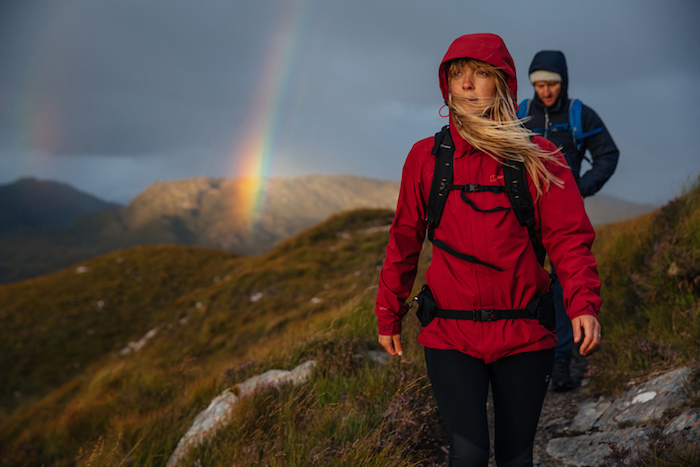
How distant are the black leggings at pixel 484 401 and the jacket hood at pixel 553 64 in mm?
3366

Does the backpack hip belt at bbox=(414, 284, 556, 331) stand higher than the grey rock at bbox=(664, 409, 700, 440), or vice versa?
the backpack hip belt at bbox=(414, 284, 556, 331)

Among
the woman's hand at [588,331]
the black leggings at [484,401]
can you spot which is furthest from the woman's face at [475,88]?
the black leggings at [484,401]

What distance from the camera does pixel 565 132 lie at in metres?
4.39

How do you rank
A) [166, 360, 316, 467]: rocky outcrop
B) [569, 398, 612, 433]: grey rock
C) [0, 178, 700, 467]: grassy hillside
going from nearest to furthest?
[0, 178, 700, 467]: grassy hillside, [569, 398, 612, 433]: grey rock, [166, 360, 316, 467]: rocky outcrop

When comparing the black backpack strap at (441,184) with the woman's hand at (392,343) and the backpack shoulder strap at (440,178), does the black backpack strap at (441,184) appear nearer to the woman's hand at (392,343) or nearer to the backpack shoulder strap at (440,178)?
the backpack shoulder strap at (440,178)

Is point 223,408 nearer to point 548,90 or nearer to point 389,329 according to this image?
point 389,329

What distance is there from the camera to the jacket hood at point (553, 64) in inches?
170

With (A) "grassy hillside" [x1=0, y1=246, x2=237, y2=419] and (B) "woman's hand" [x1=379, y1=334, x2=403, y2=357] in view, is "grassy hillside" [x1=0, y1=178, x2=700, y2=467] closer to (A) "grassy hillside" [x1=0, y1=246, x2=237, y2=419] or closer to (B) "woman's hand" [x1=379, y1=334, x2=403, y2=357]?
(B) "woman's hand" [x1=379, y1=334, x2=403, y2=357]

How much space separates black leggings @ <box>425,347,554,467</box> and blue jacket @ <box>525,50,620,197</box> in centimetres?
288

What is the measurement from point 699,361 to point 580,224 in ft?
8.26

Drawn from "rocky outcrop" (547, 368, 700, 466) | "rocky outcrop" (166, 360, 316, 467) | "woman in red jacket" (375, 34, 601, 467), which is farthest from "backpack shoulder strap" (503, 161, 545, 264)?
"rocky outcrop" (166, 360, 316, 467)

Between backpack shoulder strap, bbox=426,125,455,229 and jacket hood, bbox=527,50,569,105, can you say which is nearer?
backpack shoulder strap, bbox=426,125,455,229

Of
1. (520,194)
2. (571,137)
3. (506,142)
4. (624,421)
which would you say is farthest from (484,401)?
(571,137)

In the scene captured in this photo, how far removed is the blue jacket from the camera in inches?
169
